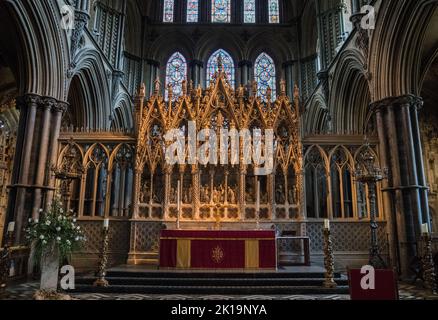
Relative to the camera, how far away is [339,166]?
10.6 meters

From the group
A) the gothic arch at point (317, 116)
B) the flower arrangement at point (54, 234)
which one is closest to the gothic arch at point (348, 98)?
the gothic arch at point (317, 116)

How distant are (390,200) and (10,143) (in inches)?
666

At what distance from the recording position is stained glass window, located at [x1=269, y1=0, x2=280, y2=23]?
22703 mm

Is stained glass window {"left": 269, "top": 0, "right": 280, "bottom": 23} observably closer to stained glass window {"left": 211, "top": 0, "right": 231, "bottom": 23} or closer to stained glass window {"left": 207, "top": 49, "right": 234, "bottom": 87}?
stained glass window {"left": 211, "top": 0, "right": 231, "bottom": 23}

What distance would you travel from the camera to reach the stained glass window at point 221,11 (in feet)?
74.3

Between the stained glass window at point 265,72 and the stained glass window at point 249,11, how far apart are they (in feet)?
7.91

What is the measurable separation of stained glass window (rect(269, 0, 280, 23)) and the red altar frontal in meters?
18.1

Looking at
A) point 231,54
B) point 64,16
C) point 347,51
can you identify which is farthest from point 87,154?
point 231,54

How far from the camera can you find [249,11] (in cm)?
2281

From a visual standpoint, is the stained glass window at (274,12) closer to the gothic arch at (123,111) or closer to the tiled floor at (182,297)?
the gothic arch at (123,111)

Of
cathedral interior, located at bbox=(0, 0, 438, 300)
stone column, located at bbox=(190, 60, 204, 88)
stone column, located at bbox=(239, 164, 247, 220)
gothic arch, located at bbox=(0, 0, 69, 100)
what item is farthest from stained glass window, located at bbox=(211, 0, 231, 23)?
stone column, located at bbox=(239, 164, 247, 220)

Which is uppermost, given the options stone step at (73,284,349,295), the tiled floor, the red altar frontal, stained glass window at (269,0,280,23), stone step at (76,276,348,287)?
stained glass window at (269,0,280,23)

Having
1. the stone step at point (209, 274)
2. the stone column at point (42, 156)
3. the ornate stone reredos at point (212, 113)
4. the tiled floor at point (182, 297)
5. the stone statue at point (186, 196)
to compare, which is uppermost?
the ornate stone reredos at point (212, 113)

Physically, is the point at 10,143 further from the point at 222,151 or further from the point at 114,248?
the point at 222,151
